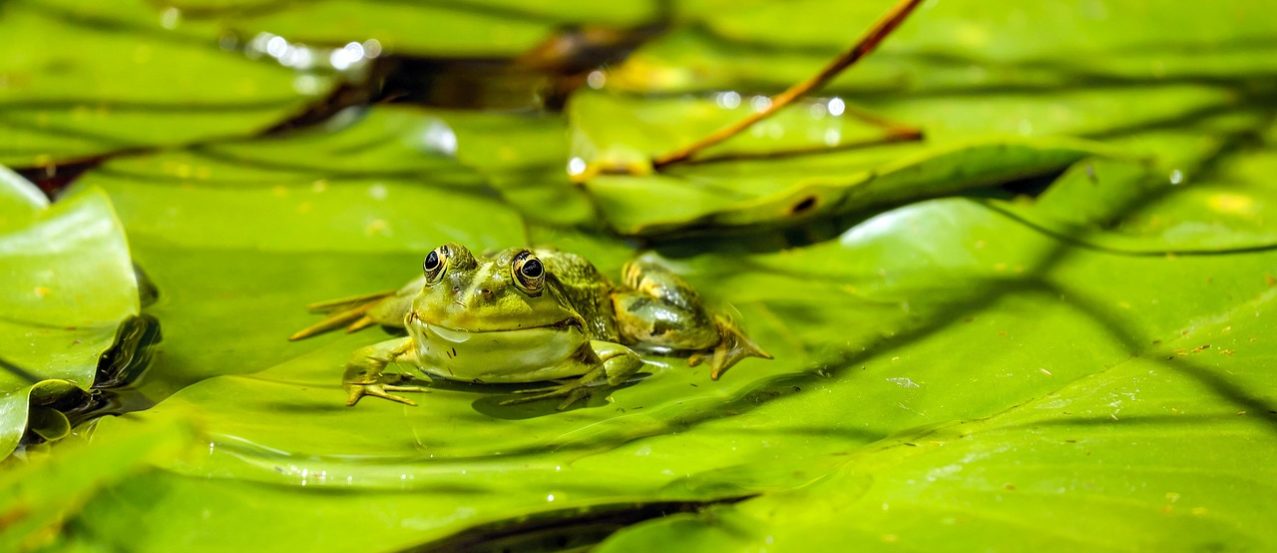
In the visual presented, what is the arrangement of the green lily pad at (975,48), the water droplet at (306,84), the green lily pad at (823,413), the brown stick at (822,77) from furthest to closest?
the water droplet at (306,84)
the green lily pad at (975,48)
the brown stick at (822,77)
the green lily pad at (823,413)

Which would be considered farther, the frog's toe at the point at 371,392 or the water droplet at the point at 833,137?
the water droplet at the point at 833,137

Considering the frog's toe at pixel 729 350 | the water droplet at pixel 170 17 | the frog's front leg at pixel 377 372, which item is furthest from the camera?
the water droplet at pixel 170 17

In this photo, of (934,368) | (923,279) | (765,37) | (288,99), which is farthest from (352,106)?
(934,368)

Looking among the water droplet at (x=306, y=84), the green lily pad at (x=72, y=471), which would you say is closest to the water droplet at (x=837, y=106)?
the water droplet at (x=306, y=84)

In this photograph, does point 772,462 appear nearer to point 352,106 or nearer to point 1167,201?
point 1167,201

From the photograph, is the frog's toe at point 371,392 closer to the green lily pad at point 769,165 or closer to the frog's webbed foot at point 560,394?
the frog's webbed foot at point 560,394

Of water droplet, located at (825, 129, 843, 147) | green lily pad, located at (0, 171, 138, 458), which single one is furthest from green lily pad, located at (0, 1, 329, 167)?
water droplet, located at (825, 129, 843, 147)
